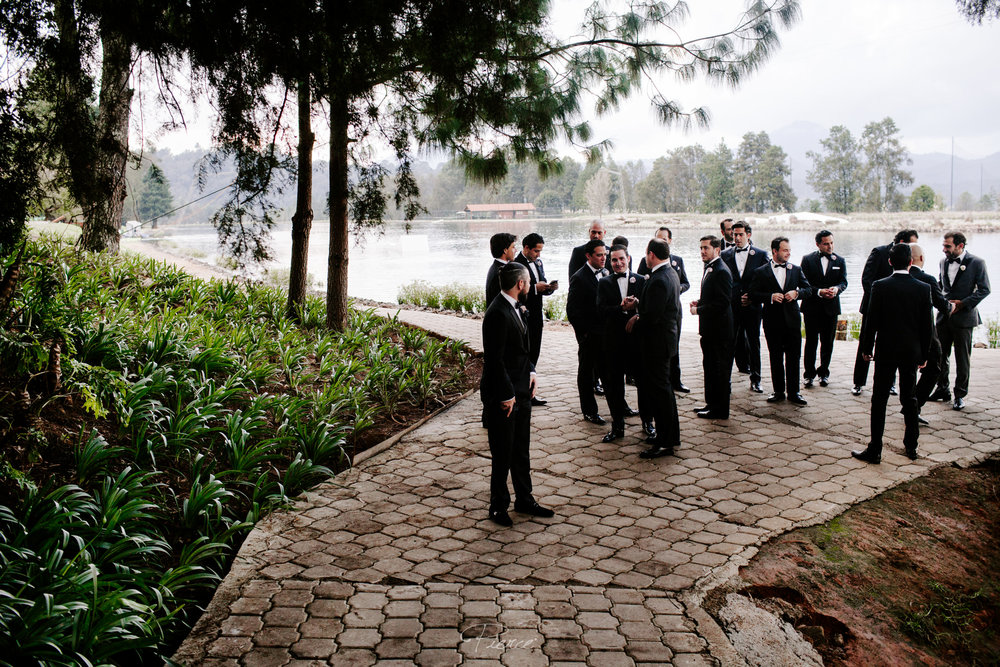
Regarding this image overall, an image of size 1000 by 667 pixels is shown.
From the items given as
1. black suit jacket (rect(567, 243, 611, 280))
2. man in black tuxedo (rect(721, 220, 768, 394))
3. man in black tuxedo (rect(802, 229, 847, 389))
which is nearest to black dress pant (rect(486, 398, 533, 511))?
black suit jacket (rect(567, 243, 611, 280))

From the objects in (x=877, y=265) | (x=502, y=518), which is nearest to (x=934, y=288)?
(x=877, y=265)

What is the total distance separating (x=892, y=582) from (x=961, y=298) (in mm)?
4609

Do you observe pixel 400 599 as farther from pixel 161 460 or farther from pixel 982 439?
pixel 982 439

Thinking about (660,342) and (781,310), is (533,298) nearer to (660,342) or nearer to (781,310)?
(660,342)

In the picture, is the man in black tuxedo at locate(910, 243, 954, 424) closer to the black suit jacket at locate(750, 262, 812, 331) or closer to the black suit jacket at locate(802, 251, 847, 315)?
the black suit jacket at locate(802, 251, 847, 315)

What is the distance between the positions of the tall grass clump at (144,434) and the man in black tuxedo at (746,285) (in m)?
3.59

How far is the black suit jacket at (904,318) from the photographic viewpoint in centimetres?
593

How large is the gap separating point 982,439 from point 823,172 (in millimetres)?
43730

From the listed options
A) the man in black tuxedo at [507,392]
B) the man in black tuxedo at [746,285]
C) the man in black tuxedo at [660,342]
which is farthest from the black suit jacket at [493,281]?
the man in black tuxedo at [746,285]

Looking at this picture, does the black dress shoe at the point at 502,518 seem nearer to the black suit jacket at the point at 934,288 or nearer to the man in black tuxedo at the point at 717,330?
the man in black tuxedo at the point at 717,330

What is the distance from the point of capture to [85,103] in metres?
4.93

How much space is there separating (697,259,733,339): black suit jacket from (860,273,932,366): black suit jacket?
1414 millimetres

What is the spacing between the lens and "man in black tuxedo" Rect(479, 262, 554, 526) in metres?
4.75

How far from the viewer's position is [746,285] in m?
8.26
